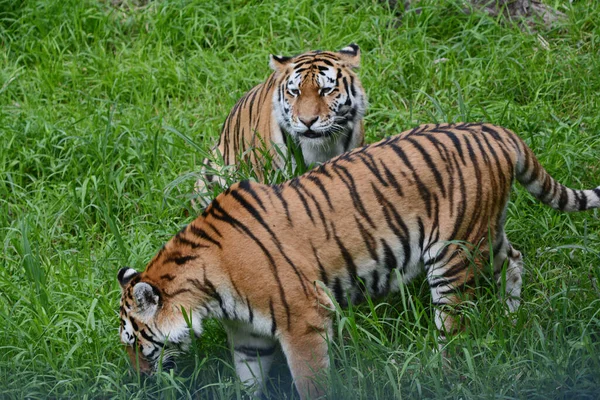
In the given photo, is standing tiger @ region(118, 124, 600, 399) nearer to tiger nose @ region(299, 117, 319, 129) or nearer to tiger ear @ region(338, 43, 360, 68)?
tiger nose @ region(299, 117, 319, 129)

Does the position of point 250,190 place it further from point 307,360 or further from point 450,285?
point 450,285

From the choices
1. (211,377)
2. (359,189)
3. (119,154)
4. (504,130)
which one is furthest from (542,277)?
(119,154)

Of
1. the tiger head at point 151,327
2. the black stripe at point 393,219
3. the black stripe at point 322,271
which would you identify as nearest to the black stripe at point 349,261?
the black stripe at point 322,271

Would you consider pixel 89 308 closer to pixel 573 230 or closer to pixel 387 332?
pixel 387 332

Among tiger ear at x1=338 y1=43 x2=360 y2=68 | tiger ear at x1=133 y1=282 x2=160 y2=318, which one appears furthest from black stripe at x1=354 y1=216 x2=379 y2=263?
tiger ear at x1=338 y1=43 x2=360 y2=68

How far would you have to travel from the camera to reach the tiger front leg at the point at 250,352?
4.08 meters

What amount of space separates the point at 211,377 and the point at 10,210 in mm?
2213

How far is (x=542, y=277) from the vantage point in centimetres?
453

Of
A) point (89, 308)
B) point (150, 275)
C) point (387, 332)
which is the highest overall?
point (150, 275)

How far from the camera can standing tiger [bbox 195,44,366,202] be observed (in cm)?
509

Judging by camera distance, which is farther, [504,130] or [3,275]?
[3,275]

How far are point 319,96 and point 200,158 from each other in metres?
1.15

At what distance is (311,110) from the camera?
508 cm

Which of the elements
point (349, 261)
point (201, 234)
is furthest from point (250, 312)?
point (349, 261)
